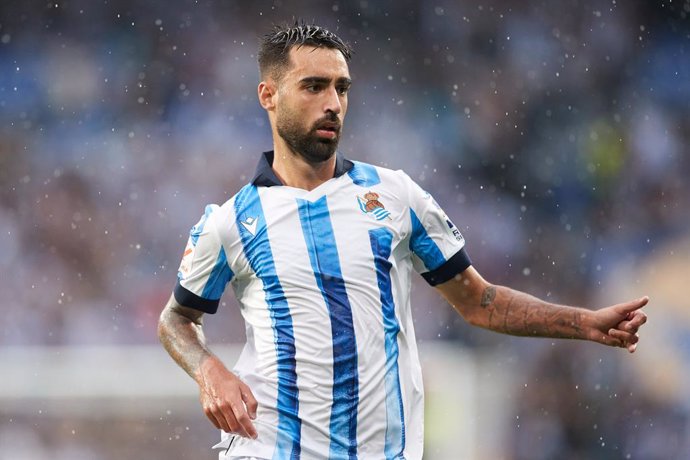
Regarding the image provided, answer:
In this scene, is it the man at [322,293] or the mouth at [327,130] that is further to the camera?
the mouth at [327,130]

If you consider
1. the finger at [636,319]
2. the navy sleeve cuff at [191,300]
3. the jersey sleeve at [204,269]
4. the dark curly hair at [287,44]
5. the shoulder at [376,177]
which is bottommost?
the finger at [636,319]

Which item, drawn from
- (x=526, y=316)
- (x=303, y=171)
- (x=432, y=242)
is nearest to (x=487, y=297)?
(x=526, y=316)

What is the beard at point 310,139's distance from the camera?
3445 mm

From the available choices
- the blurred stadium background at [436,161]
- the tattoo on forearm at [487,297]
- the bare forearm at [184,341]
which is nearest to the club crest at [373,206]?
the tattoo on forearm at [487,297]

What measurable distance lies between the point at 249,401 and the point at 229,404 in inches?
2.2

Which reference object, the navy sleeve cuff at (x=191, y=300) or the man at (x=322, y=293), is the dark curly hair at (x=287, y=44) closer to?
the man at (x=322, y=293)

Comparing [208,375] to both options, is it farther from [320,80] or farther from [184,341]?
[320,80]

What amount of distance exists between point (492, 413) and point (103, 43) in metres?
4.77

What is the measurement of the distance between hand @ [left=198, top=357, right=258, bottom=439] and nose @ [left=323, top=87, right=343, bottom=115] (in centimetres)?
89

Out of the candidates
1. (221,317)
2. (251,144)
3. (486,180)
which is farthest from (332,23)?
(221,317)

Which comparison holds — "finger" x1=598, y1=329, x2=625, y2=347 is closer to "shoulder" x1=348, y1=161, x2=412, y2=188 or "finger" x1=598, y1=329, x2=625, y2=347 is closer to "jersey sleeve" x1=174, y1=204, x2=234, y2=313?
"shoulder" x1=348, y1=161, x2=412, y2=188

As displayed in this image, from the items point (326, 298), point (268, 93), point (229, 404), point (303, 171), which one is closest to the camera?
point (229, 404)

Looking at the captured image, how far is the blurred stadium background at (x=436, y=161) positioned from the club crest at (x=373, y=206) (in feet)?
11.8

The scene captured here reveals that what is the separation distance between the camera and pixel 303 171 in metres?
3.53
